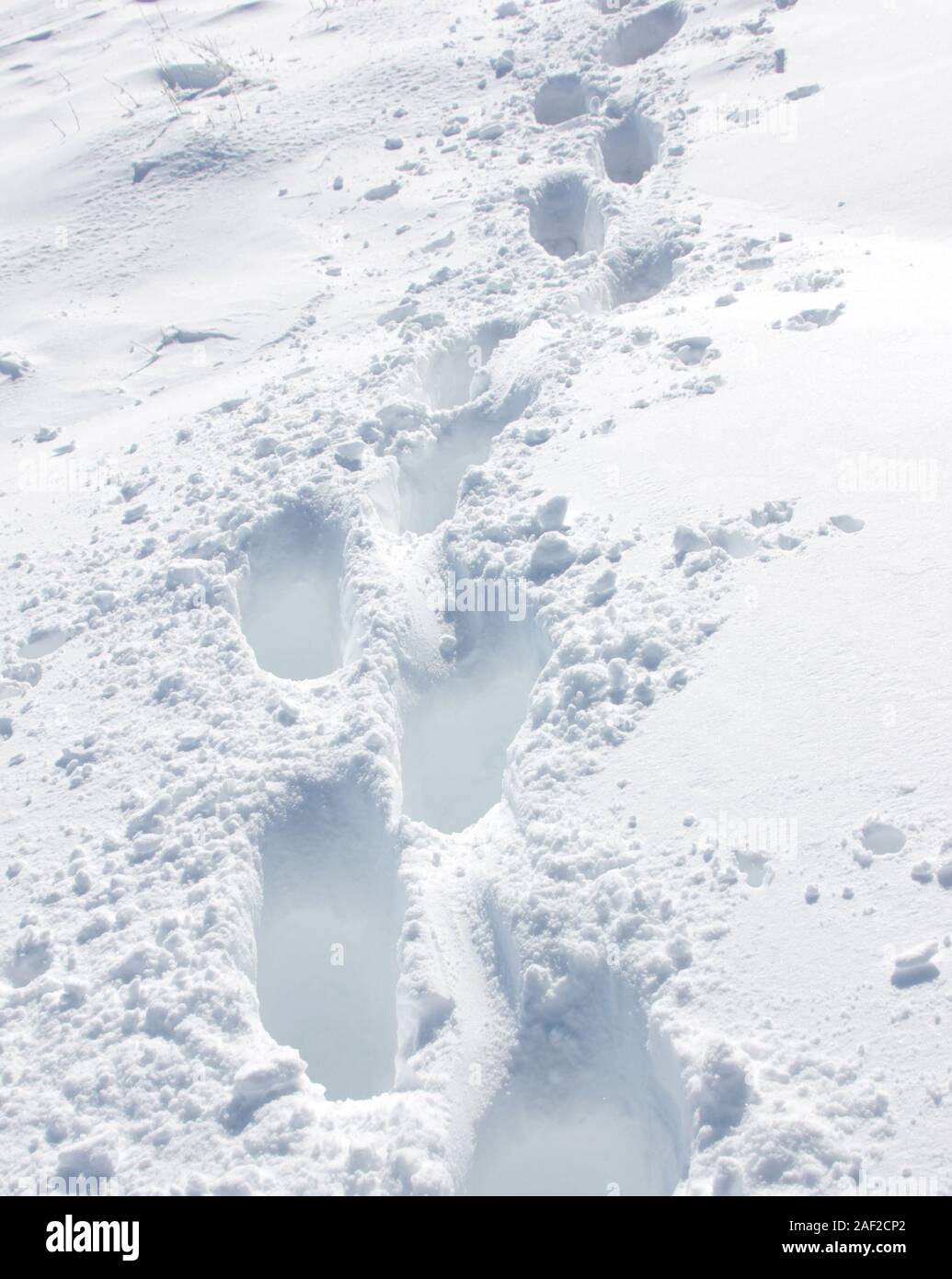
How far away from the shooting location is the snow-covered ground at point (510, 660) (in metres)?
2.23

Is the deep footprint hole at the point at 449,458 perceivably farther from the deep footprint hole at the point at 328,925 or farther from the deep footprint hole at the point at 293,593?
the deep footprint hole at the point at 328,925

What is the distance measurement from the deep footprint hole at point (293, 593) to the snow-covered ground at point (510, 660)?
0.02 meters

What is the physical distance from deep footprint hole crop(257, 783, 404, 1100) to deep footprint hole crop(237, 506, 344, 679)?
84 centimetres

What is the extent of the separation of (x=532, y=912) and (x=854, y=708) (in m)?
0.92

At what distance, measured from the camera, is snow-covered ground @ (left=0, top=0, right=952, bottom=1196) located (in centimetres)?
223

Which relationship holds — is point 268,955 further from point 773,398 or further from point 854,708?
point 773,398

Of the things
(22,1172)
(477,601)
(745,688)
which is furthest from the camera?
(477,601)

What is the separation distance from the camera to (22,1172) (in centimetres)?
227

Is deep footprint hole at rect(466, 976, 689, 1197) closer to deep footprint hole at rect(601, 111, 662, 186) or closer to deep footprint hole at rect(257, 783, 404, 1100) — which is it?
deep footprint hole at rect(257, 783, 404, 1100)

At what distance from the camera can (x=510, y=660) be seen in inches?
130

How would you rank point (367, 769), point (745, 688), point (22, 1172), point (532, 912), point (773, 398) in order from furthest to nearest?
point (773, 398) → point (367, 769) → point (745, 688) → point (532, 912) → point (22, 1172)

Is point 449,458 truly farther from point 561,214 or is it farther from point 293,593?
point 561,214

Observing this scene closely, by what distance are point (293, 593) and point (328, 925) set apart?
1.31 meters
